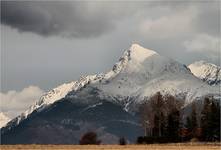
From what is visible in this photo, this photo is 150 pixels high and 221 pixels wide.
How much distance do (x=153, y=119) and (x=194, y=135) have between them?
527 inches

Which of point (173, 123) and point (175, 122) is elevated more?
point (175, 122)

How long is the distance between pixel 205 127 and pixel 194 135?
10.1 m

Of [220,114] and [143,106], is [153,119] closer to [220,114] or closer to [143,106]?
[143,106]

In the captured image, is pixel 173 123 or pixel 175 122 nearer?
pixel 175 122

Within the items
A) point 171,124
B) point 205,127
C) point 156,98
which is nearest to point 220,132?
point 205,127

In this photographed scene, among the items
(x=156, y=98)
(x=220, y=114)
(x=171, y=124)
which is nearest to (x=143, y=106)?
(x=156, y=98)

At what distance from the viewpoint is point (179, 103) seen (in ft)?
561

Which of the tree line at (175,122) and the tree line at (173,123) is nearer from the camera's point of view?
the tree line at (173,123)

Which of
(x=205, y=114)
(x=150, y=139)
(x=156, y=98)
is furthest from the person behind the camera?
(x=156, y=98)

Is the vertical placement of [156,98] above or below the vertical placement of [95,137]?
above

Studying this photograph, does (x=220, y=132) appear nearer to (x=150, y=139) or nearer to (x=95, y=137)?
(x=150, y=139)

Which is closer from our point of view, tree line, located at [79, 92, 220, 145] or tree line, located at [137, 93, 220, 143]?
tree line, located at [79, 92, 220, 145]

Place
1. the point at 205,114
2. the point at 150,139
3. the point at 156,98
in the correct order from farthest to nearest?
the point at 156,98, the point at 205,114, the point at 150,139

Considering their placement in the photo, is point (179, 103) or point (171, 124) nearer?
point (171, 124)
